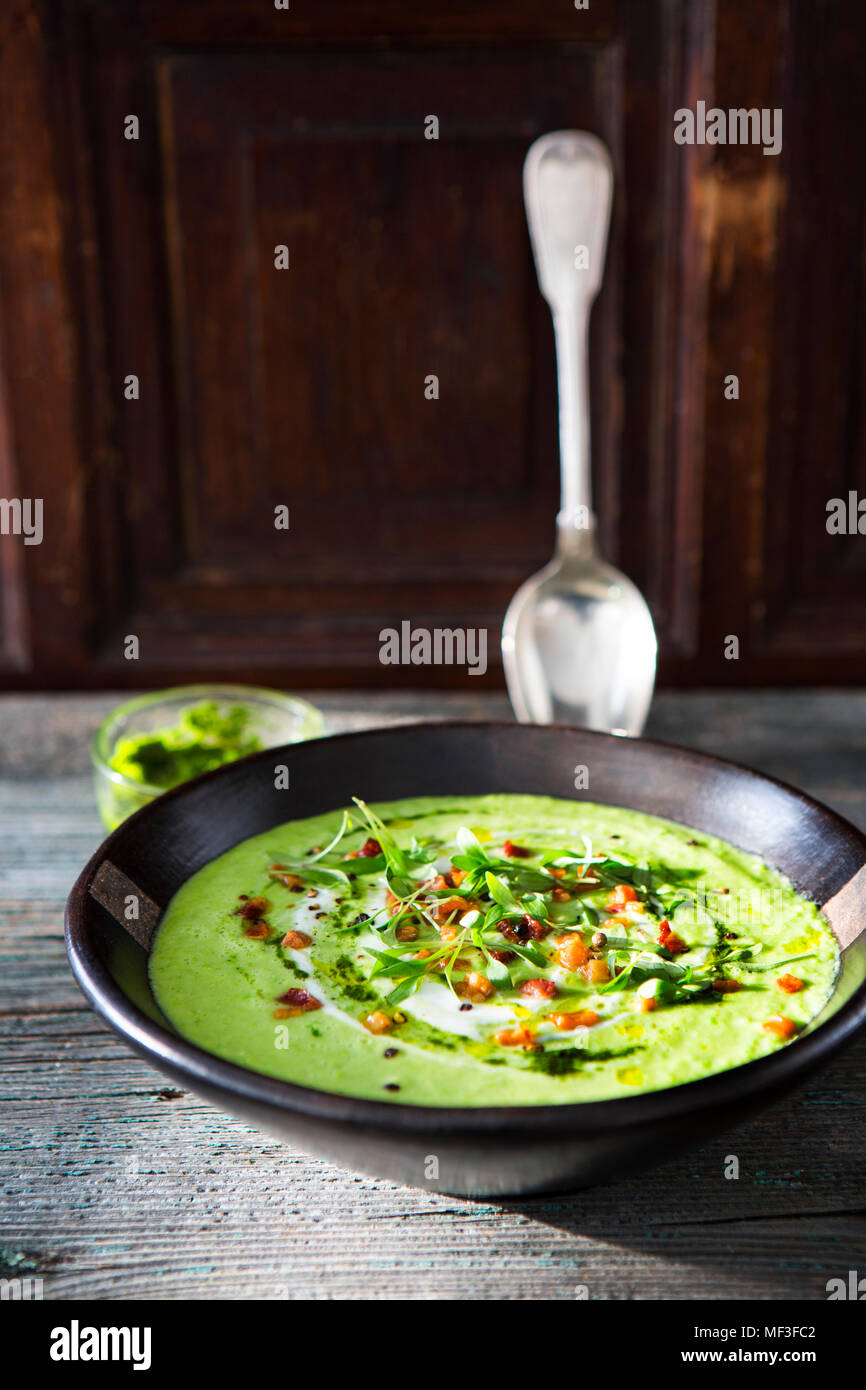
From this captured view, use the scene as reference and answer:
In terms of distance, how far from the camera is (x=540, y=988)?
1.25 metres

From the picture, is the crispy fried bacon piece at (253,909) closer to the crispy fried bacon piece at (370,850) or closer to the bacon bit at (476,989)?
the crispy fried bacon piece at (370,850)

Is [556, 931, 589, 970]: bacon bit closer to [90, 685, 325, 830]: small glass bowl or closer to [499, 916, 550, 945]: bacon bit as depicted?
[499, 916, 550, 945]: bacon bit

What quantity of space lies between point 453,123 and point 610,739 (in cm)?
133

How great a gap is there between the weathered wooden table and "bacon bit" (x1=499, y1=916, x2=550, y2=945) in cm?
25

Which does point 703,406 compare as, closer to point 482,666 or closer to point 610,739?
point 482,666

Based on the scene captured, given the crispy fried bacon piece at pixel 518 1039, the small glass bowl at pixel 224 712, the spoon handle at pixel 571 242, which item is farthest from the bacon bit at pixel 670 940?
the spoon handle at pixel 571 242

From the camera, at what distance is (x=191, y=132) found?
2.35 meters

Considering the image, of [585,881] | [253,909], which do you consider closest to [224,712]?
[253,909]

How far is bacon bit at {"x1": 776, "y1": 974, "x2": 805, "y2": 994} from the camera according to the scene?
1.25 m

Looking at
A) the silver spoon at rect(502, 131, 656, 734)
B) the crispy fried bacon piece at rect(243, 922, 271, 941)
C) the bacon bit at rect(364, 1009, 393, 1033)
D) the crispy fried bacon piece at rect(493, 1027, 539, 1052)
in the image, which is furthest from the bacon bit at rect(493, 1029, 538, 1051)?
the silver spoon at rect(502, 131, 656, 734)

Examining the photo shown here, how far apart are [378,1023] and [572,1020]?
180 mm

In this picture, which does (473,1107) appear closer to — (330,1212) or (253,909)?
(330,1212)

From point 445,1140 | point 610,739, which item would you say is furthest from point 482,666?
point 445,1140
